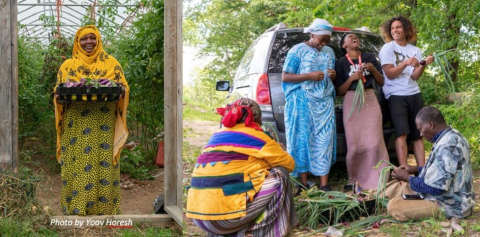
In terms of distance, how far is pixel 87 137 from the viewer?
570 cm

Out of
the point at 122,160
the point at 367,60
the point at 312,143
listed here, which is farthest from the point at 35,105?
the point at 367,60

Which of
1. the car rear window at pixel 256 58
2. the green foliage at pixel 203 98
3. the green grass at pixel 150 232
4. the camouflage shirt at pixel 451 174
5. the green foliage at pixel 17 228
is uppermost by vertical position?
the car rear window at pixel 256 58

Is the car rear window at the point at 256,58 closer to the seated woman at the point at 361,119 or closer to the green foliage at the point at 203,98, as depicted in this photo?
the seated woman at the point at 361,119

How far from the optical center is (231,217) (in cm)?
438

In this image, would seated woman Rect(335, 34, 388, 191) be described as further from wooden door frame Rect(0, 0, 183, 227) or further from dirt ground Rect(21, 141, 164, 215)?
dirt ground Rect(21, 141, 164, 215)

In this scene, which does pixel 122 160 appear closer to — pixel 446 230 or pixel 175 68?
pixel 175 68

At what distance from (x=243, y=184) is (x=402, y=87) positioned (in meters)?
2.49

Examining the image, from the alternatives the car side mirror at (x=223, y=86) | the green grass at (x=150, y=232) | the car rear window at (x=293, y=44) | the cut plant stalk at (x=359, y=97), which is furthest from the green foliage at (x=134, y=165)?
the cut plant stalk at (x=359, y=97)

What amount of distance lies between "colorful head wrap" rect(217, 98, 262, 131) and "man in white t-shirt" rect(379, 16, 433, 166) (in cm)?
198

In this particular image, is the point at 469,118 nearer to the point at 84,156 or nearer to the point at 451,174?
the point at 451,174

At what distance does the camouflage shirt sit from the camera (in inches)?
177

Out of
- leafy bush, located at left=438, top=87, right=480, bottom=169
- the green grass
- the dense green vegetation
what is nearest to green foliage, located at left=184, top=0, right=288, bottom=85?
the dense green vegetation

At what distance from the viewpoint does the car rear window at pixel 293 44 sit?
604cm

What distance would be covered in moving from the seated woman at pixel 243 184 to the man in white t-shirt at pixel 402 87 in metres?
1.83
